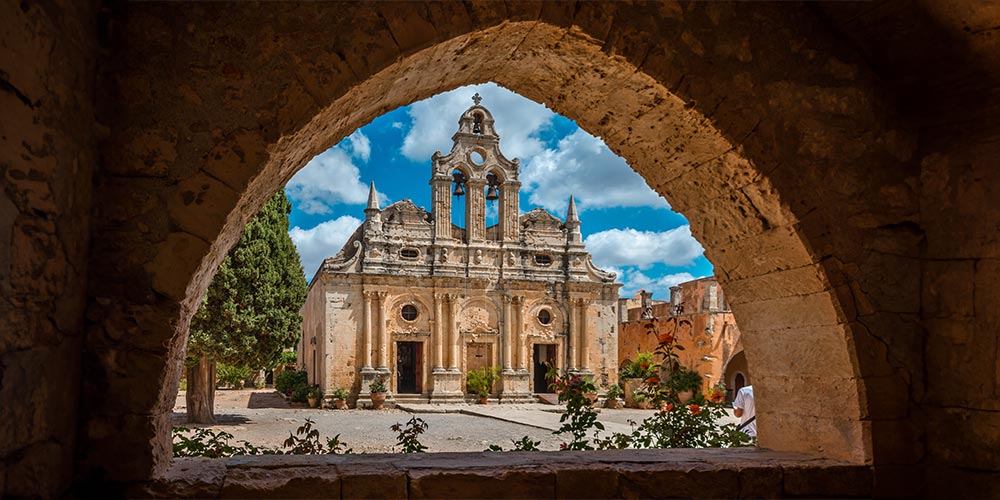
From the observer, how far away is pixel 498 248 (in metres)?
23.5

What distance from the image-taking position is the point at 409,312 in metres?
22.5

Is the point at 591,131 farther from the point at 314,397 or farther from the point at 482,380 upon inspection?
the point at 482,380

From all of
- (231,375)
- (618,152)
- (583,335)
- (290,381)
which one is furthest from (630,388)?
(618,152)

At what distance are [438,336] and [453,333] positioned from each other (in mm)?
492

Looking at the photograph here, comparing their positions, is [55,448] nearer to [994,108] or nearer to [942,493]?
[942,493]

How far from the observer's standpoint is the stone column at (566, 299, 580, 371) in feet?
77.0

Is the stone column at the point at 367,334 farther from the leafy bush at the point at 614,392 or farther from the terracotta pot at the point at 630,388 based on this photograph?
the terracotta pot at the point at 630,388

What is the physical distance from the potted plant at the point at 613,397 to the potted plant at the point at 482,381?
3.56 m

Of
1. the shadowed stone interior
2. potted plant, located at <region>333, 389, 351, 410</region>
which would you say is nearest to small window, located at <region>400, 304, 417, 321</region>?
potted plant, located at <region>333, 389, 351, 410</region>

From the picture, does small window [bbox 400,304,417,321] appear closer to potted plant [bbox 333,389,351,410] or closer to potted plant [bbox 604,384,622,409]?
potted plant [bbox 333,389,351,410]

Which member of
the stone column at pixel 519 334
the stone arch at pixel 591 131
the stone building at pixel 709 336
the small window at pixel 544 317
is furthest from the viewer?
the small window at pixel 544 317

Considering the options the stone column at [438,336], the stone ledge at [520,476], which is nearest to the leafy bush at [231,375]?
the stone column at [438,336]

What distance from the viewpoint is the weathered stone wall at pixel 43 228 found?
175 centimetres

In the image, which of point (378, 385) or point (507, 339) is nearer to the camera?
point (378, 385)
